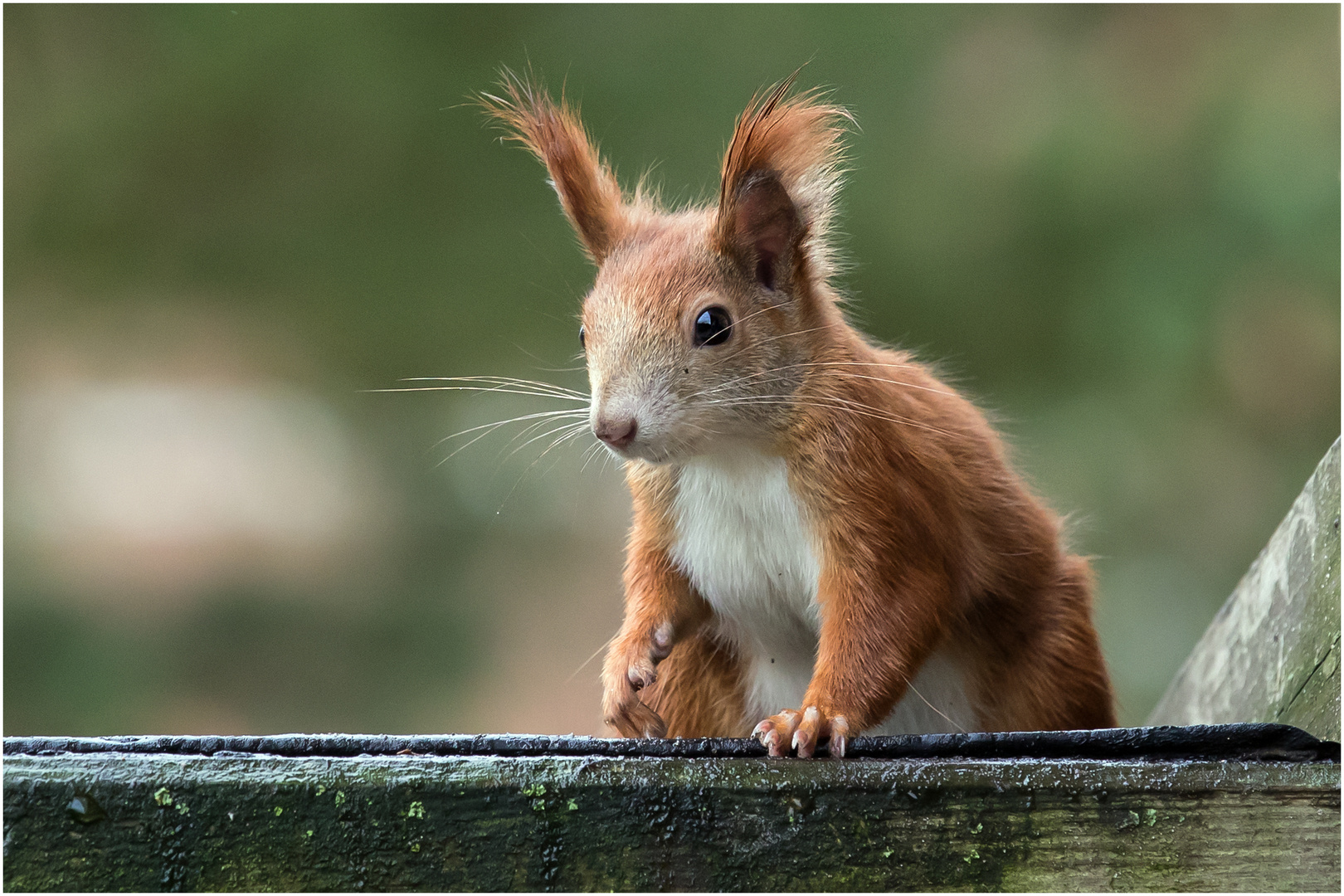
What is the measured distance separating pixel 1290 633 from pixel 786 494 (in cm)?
75

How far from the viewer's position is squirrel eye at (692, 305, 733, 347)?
201 cm

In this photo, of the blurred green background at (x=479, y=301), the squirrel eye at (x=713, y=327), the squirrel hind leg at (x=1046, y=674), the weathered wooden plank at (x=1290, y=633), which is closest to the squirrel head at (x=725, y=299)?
the squirrel eye at (x=713, y=327)

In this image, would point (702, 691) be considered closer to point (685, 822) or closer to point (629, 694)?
point (629, 694)

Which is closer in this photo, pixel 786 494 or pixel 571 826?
pixel 571 826

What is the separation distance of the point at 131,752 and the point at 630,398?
2.77 feet

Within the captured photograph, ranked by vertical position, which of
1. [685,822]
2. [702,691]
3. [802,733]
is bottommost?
[702,691]

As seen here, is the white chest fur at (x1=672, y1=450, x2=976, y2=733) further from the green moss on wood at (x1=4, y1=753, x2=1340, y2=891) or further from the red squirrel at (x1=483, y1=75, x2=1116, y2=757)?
the green moss on wood at (x1=4, y1=753, x2=1340, y2=891)

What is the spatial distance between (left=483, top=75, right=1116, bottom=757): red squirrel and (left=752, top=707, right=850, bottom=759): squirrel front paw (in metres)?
0.01

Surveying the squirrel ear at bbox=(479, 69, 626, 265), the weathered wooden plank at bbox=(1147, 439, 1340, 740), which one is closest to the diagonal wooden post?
the weathered wooden plank at bbox=(1147, 439, 1340, 740)

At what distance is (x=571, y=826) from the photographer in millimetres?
1304

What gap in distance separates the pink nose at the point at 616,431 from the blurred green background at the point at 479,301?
86.3 inches

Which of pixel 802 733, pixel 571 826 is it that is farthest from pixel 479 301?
pixel 571 826

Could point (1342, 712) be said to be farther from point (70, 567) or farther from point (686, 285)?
point (70, 567)

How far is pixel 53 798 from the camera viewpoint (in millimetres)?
1310
